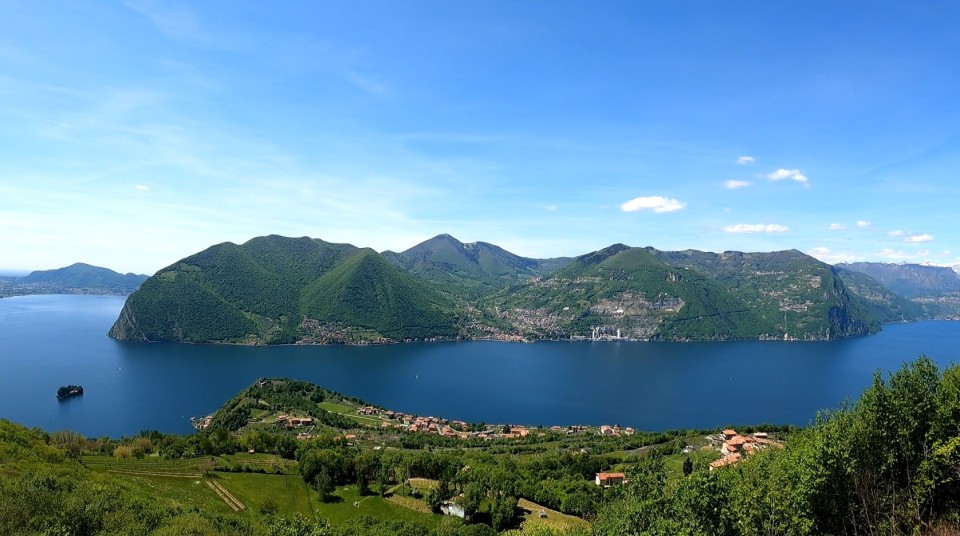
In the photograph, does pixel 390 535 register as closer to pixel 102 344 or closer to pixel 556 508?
pixel 556 508

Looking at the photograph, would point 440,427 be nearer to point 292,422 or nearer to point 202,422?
point 292,422

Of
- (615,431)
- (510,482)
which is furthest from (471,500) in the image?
(615,431)

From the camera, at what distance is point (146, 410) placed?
3310 inches

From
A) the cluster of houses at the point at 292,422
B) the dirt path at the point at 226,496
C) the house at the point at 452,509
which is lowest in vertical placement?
the cluster of houses at the point at 292,422

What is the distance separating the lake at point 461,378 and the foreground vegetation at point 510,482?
24.5m

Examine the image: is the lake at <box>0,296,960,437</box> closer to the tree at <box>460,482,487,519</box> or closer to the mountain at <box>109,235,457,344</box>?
the mountain at <box>109,235,457,344</box>

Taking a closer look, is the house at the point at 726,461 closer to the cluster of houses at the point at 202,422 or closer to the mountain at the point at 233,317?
the cluster of houses at the point at 202,422

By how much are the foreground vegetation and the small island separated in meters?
46.5

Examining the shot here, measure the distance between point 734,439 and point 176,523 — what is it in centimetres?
5485

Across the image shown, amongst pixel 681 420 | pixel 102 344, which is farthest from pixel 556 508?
pixel 102 344

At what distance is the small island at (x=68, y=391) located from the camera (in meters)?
88.9

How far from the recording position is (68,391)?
90438mm

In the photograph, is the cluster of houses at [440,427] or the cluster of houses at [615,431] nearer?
the cluster of houses at [440,427]

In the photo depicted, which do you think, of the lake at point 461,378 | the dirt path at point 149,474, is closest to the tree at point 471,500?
the dirt path at point 149,474
